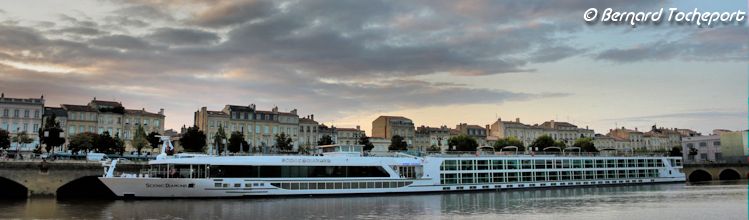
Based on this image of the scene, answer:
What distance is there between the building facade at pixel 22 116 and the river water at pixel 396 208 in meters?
41.3

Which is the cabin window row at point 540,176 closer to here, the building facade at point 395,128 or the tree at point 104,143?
the tree at point 104,143

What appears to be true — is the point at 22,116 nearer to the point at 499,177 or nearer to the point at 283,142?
the point at 283,142

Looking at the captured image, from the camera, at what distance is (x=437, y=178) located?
58.6m

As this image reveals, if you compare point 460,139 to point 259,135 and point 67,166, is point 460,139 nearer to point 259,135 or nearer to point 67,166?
point 259,135

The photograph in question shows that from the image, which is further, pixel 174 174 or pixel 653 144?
pixel 653 144

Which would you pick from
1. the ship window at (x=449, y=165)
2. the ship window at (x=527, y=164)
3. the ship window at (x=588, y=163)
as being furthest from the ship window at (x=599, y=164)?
the ship window at (x=449, y=165)

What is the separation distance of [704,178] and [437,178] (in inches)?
2444

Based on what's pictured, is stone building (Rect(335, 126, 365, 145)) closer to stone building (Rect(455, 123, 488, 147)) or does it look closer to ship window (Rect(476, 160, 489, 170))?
stone building (Rect(455, 123, 488, 147))

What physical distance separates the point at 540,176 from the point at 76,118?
6280 centimetres

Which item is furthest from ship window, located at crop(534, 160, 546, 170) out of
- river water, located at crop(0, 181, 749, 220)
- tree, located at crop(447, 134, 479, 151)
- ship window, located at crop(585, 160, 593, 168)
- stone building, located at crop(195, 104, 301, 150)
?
stone building, located at crop(195, 104, 301, 150)

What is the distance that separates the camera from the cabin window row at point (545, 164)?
199 ft

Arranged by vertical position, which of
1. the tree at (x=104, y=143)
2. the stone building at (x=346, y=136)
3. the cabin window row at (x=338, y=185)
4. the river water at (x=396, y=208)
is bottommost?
the river water at (x=396, y=208)

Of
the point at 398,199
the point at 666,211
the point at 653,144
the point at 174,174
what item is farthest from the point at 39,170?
the point at 653,144

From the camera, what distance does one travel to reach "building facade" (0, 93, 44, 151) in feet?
265
